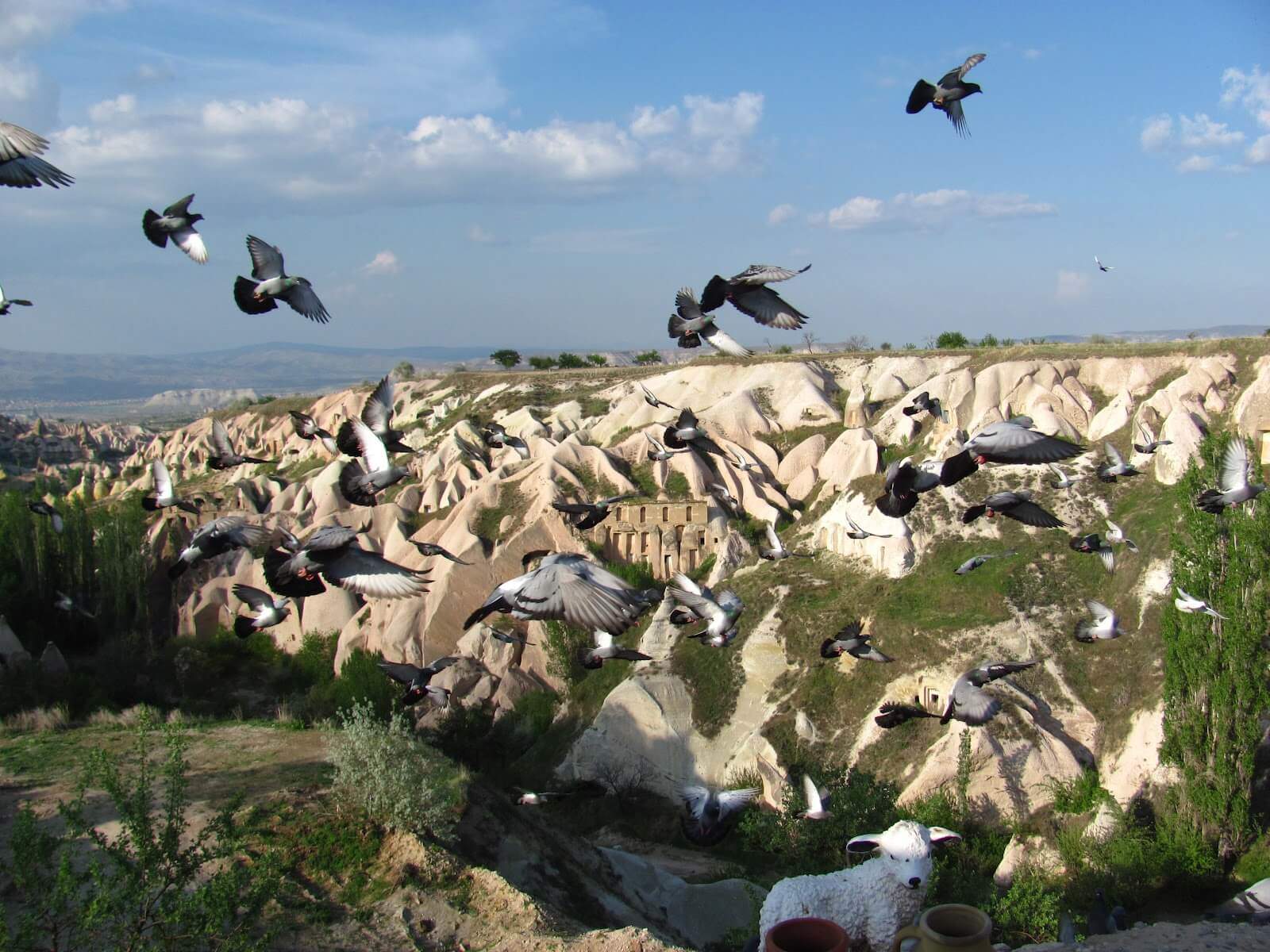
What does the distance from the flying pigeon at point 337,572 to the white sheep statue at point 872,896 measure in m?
3.88

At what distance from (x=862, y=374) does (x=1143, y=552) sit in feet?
65.8

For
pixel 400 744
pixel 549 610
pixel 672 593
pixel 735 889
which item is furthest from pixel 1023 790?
pixel 549 610

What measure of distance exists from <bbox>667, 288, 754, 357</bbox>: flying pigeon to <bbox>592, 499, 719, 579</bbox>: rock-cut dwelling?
20.9 m

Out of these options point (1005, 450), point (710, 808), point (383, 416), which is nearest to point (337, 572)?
point (383, 416)

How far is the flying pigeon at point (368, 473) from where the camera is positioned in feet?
29.9

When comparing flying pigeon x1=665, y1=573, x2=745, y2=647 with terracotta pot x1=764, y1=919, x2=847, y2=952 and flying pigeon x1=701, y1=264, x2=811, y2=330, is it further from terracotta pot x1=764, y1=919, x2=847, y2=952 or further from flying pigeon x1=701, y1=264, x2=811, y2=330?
terracotta pot x1=764, y1=919, x2=847, y2=952

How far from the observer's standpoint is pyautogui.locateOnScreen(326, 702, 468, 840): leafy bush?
45.9ft

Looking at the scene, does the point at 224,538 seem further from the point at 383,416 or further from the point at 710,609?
the point at 710,609

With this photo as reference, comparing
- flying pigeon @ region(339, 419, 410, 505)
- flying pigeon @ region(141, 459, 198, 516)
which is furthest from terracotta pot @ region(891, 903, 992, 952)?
flying pigeon @ region(141, 459, 198, 516)

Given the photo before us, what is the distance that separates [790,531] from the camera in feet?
104

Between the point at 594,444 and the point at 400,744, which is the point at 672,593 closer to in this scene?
the point at 400,744

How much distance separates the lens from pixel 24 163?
7578mm

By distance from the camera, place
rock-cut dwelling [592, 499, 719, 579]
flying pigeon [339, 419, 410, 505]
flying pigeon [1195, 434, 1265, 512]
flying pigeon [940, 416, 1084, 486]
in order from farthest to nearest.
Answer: rock-cut dwelling [592, 499, 719, 579] → flying pigeon [1195, 434, 1265, 512] → flying pigeon [339, 419, 410, 505] → flying pigeon [940, 416, 1084, 486]

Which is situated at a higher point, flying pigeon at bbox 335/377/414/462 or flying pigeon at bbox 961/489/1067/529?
flying pigeon at bbox 335/377/414/462
